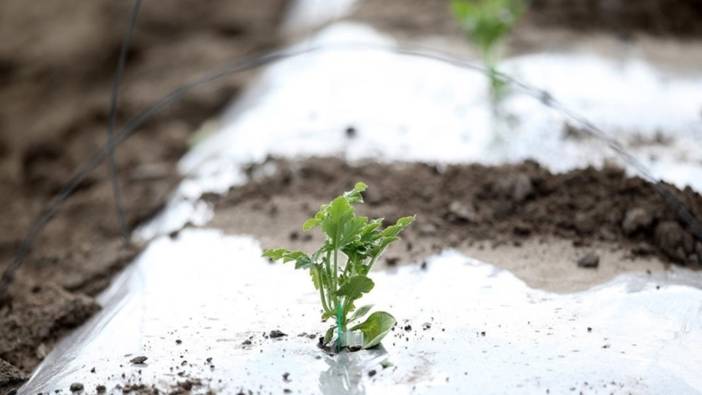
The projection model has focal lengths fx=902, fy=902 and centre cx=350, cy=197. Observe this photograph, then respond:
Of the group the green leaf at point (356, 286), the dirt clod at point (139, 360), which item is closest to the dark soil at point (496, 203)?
the green leaf at point (356, 286)

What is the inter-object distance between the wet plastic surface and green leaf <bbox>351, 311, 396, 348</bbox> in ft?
0.14

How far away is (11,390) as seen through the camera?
306cm

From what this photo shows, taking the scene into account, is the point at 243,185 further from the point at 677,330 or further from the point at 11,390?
the point at 677,330

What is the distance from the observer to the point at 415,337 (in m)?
2.88

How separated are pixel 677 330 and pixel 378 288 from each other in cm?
103

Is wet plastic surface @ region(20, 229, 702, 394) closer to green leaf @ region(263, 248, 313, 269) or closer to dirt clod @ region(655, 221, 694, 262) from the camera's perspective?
dirt clod @ region(655, 221, 694, 262)

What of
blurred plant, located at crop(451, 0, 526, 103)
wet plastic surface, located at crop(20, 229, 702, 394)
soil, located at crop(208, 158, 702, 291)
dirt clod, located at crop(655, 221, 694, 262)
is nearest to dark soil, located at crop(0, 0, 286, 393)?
wet plastic surface, located at crop(20, 229, 702, 394)

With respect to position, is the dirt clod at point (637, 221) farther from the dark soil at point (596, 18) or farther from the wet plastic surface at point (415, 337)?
the dark soil at point (596, 18)

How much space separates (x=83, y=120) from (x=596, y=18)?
3.61 metres

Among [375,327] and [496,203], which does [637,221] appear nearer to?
[496,203]

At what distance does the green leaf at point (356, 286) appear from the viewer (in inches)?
106

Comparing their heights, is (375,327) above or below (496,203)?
below

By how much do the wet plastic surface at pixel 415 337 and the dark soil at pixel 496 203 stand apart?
223mm

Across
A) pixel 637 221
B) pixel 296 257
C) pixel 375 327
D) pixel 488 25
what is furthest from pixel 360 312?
pixel 488 25
